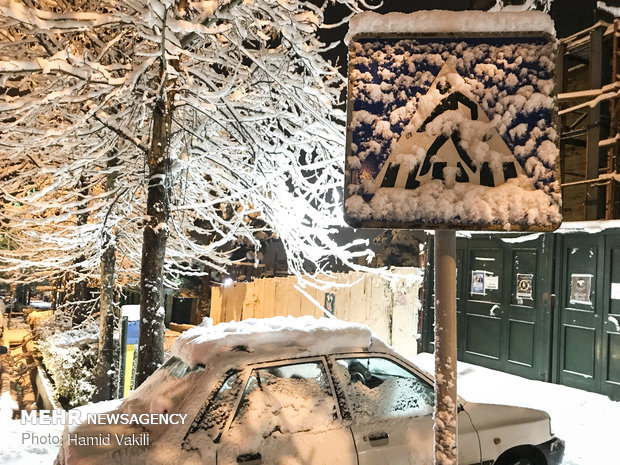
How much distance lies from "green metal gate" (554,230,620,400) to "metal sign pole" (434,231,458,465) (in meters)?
6.76

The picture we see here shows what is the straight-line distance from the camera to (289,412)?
143 inches

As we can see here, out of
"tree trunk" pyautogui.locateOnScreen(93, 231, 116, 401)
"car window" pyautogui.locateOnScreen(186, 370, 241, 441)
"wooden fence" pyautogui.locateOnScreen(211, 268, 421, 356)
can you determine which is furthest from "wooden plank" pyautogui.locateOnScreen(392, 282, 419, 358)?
"car window" pyautogui.locateOnScreen(186, 370, 241, 441)

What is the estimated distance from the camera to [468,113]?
2.40 m

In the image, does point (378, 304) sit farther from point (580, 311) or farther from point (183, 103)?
point (183, 103)

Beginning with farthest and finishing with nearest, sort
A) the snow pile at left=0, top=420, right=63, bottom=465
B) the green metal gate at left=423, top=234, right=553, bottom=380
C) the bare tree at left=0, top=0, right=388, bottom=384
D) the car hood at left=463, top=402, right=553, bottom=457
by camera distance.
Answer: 1. the green metal gate at left=423, top=234, right=553, bottom=380
2. the snow pile at left=0, top=420, right=63, bottom=465
3. the bare tree at left=0, top=0, right=388, bottom=384
4. the car hood at left=463, top=402, right=553, bottom=457

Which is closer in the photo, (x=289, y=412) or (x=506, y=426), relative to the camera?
(x=289, y=412)

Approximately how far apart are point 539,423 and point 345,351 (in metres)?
2.02

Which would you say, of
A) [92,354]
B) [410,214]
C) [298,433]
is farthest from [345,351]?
[92,354]

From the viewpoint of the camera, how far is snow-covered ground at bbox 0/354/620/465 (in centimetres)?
564

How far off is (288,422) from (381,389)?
36.9 inches

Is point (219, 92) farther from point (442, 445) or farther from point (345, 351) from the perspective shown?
point (442, 445)

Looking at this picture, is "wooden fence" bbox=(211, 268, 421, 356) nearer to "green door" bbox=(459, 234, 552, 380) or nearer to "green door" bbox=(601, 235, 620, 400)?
"green door" bbox=(459, 234, 552, 380)

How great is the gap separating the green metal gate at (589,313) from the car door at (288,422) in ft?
20.5

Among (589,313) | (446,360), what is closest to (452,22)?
(446,360)
